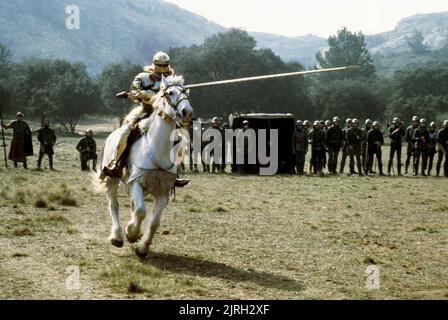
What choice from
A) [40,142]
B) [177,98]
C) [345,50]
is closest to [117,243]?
[177,98]

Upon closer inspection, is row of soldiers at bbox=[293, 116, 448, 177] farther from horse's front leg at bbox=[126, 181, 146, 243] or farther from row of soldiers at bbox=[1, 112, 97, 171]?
horse's front leg at bbox=[126, 181, 146, 243]

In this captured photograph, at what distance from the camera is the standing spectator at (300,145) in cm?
2856

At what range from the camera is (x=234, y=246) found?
1176 centimetres

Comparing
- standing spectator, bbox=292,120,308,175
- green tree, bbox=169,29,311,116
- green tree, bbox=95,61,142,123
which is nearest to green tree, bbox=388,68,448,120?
green tree, bbox=169,29,311,116

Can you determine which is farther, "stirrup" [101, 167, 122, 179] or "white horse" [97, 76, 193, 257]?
"stirrup" [101, 167, 122, 179]

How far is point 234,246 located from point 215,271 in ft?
6.94

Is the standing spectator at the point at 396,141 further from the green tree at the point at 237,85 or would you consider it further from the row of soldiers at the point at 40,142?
the green tree at the point at 237,85

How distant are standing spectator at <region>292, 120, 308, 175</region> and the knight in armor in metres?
18.1

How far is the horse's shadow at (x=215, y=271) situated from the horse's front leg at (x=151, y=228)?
161 mm

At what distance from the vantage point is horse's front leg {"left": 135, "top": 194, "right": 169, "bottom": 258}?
33.4ft

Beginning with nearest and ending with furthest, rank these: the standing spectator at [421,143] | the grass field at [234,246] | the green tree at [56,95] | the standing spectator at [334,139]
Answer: the grass field at [234,246] < the standing spectator at [334,139] < the standing spectator at [421,143] < the green tree at [56,95]

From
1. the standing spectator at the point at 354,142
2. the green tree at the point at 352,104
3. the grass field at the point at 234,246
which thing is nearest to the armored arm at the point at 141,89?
the grass field at the point at 234,246

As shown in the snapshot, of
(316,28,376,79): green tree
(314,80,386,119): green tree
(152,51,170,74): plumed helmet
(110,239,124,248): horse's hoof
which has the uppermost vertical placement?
(316,28,376,79): green tree

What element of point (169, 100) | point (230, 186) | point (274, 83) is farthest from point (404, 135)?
point (274, 83)
